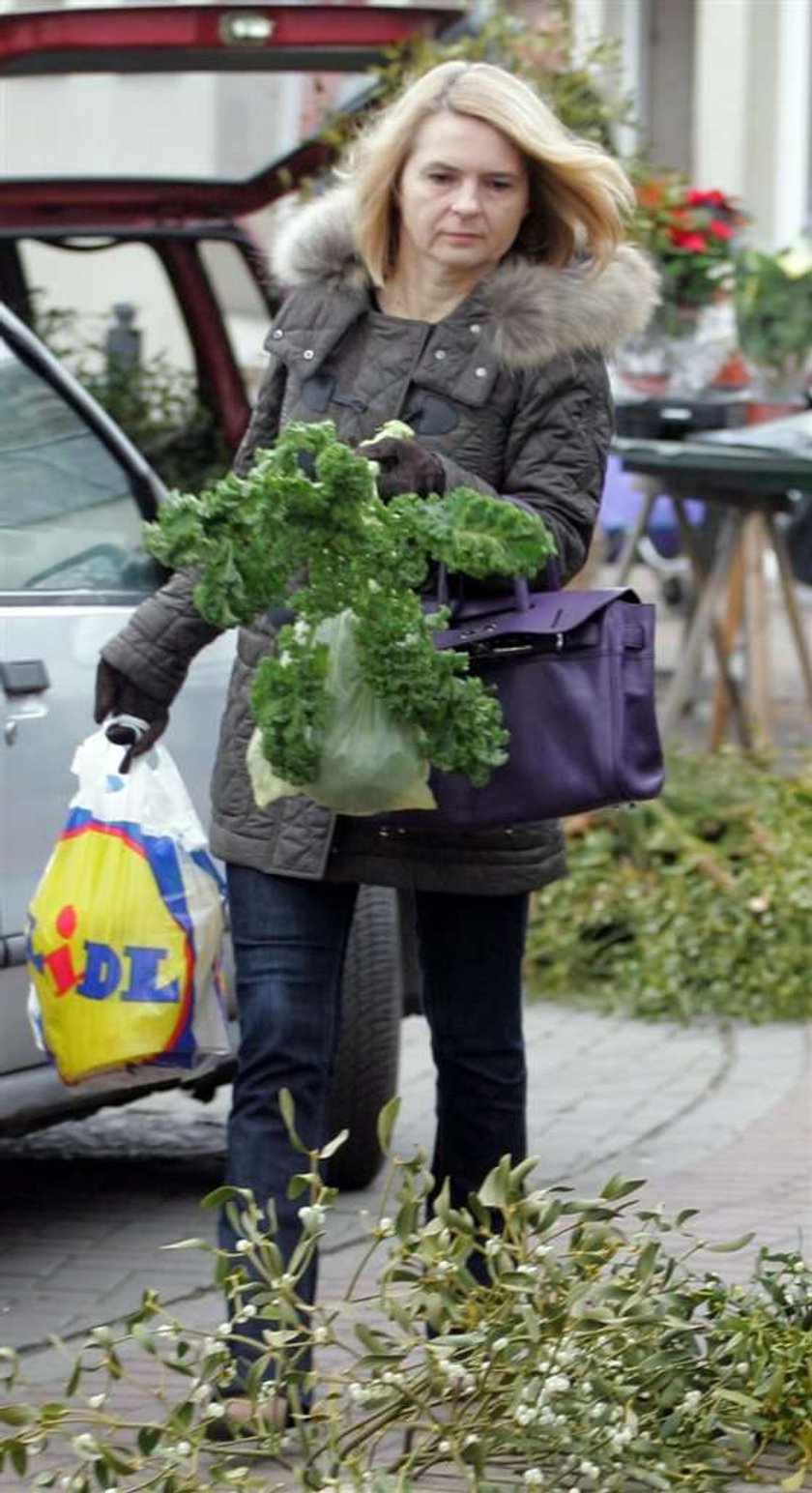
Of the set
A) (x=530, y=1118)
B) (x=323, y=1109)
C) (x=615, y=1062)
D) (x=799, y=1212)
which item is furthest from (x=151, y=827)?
(x=615, y=1062)

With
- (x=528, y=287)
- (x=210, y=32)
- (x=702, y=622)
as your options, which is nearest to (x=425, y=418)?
(x=528, y=287)

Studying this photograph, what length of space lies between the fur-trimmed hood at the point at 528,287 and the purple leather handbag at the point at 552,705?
36 centimetres

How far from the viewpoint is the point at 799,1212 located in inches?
Result: 213

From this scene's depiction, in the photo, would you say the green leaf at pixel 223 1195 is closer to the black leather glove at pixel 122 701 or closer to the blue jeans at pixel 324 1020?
the blue jeans at pixel 324 1020

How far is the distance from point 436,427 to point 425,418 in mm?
19

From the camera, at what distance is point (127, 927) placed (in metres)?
4.27

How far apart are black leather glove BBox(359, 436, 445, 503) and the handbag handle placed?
100 mm

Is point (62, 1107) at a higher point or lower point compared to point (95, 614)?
lower

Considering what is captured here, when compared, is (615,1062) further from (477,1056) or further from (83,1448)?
(83,1448)

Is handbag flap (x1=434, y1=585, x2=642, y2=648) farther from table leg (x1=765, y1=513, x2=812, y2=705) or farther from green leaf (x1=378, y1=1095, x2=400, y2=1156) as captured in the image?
table leg (x1=765, y1=513, x2=812, y2=705)

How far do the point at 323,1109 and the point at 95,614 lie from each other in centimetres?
120

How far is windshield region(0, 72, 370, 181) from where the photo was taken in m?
7.09

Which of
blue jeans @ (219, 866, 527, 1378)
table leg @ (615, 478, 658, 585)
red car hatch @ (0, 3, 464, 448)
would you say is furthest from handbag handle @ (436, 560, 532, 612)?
table leg @ (615, 478, 658, 585)

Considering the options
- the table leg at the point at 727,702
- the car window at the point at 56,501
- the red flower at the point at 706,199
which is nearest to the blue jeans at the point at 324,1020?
the car window at the point at 56,501
